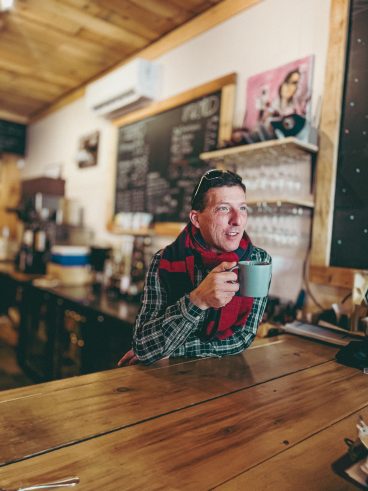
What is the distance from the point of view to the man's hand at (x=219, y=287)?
4.06 feet

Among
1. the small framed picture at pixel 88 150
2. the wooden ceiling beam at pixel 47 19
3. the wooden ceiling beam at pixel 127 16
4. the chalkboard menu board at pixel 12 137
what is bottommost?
the small framed picture at pixel 88 150

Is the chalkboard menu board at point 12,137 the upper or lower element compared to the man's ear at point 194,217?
upper

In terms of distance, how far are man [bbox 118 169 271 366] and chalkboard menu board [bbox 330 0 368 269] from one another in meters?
0.72

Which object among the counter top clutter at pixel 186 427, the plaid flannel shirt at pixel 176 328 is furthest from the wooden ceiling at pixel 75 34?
the counter top clutter at pixel 186 427

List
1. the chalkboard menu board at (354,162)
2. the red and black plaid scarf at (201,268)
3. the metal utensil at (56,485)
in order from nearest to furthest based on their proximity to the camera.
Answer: the metal utensil at (56,485) < the red and black plaid scarf at (201,268) < the chalkboard menu board at (354,162)

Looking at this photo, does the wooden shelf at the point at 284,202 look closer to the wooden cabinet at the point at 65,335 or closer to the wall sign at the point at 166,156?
the wall sign at the point at 166,156

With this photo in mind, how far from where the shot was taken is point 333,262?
2154mm

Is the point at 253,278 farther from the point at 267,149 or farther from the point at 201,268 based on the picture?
the point at 267,149

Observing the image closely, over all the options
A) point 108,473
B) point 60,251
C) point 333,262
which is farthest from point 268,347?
point 60,251

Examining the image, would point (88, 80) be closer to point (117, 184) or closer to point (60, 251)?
point (117, 184)

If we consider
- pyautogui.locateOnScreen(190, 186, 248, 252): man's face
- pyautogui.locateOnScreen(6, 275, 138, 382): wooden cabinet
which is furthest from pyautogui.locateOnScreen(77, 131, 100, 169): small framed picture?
pyautogui.locateOnScreen(190, 186, 248, 252): man's face

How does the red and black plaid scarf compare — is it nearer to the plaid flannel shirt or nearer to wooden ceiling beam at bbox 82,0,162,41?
the plaid flannel shirt

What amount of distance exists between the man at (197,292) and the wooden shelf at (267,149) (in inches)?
27.8

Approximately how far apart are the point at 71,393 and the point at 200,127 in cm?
248
